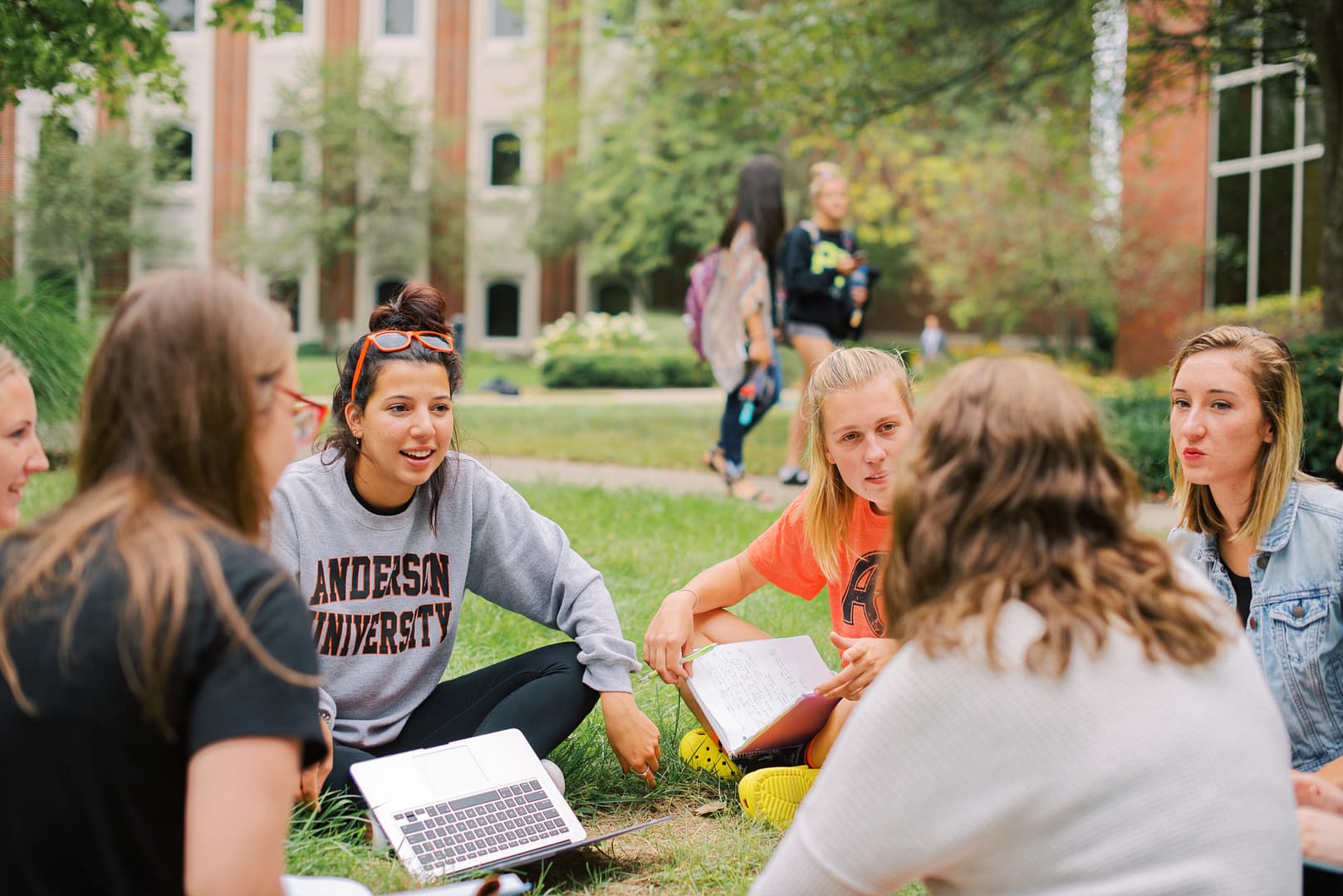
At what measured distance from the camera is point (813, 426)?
3170mm

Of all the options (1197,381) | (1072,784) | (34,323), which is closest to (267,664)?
(1072,784)

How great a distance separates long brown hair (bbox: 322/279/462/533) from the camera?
3.09 metres

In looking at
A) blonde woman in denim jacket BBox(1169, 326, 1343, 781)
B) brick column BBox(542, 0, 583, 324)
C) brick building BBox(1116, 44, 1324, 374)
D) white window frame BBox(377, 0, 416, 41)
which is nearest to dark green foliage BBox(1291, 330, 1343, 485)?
blonde woman in denim jacket BBox(1169, 326, 1343, 781)

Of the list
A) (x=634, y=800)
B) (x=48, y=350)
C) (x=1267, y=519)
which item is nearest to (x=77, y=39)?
(x=48, y=350)

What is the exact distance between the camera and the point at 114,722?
1.43m

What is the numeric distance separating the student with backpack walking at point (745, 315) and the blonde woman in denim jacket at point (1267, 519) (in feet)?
15.1

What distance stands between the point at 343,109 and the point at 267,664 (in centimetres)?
2960

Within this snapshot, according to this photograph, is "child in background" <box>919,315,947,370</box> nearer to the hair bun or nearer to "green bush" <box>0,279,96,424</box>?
"green bush" <box>0,279,96,424</box>

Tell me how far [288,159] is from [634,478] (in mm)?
24028

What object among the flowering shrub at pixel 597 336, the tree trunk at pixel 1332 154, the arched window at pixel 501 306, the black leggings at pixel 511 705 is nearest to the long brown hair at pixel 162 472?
the black leggings at pixel 511 705

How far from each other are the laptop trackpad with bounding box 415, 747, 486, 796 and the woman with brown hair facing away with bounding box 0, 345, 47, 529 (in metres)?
1.00

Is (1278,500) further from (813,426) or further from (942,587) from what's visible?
(942,587)

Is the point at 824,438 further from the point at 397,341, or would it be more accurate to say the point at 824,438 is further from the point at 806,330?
the point at 806,330

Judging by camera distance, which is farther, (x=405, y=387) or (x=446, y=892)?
(x=405, y=387)
